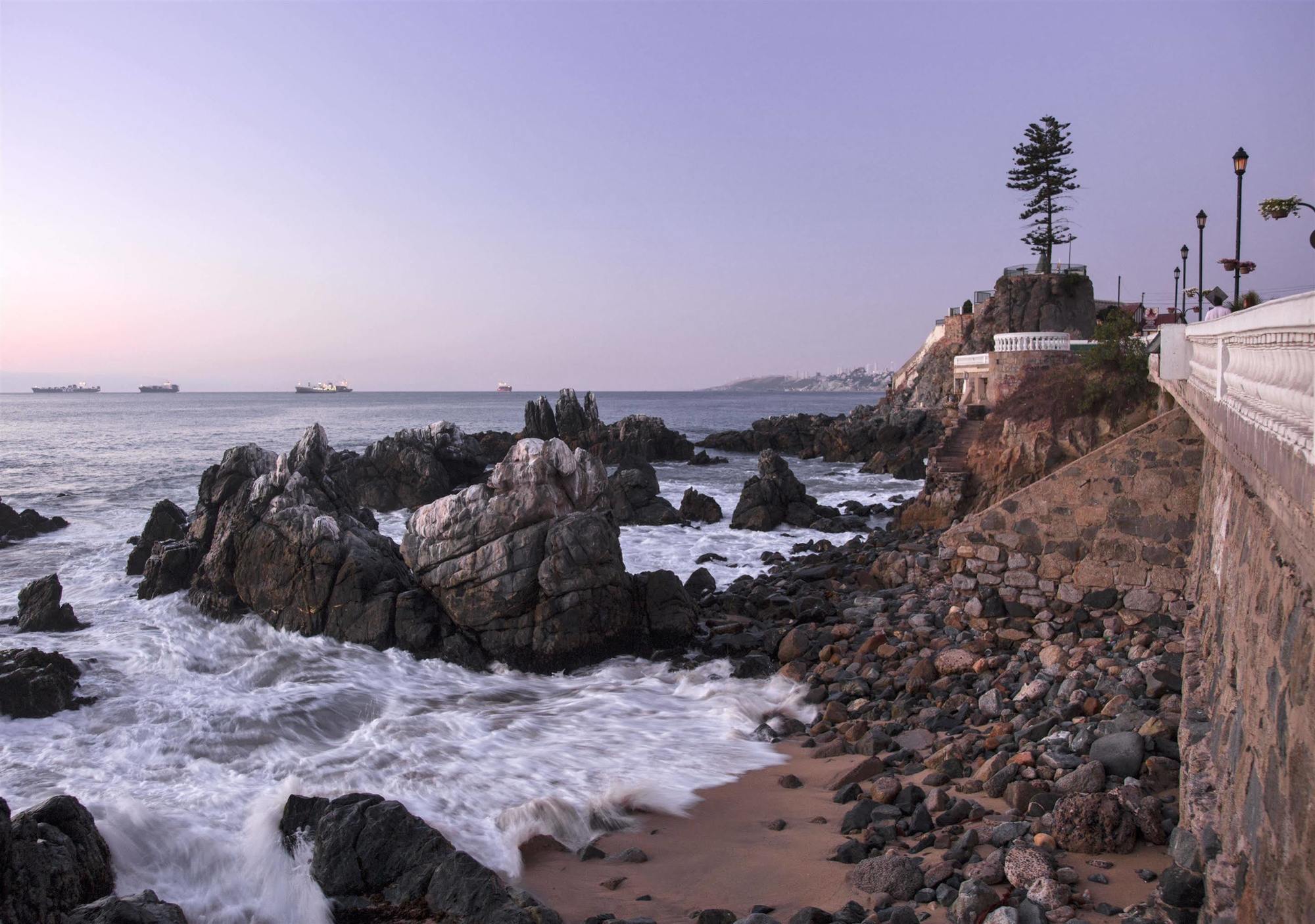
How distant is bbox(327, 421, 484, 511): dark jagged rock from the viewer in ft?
86.9

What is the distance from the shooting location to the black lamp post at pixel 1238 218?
12.9m

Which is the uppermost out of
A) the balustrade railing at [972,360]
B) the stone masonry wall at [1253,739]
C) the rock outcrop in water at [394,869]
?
the balustrade railing at [972,360]

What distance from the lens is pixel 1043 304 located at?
41781mm

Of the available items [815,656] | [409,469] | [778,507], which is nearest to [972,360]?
[778,507]

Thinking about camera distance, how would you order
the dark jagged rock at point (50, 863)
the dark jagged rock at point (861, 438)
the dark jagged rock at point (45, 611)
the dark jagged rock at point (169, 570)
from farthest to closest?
the dark jagged rock at point (861, 438), the dark jagged rock at point (169, 570), the dark jagged rock at point (45, 611), the dark jagged rock at point (50, 863)

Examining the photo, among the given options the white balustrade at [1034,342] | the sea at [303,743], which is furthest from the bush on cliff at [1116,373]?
the sea at [303,743]

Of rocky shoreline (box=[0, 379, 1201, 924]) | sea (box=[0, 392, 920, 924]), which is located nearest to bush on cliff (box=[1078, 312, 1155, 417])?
rocky shoreline (box=[0, 379, 1201, 924])

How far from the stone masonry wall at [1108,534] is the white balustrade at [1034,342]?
1921 cm

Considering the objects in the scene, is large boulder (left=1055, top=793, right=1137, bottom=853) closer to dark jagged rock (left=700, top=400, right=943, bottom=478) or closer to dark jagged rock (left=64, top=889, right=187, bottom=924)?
dark jagged rock (left=64, top=889, right=187, bottom=924)

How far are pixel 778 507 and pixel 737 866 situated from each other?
1632 cm

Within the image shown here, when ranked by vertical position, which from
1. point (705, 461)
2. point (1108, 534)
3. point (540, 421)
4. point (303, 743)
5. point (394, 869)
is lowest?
point (303, 743)

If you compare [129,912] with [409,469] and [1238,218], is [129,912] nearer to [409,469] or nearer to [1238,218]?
[1238,218]

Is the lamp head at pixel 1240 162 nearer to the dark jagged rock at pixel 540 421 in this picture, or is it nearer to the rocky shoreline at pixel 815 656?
the rocky shoreline at pixel 815 656

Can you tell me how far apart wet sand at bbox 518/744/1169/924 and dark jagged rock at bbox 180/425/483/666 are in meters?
4.85
